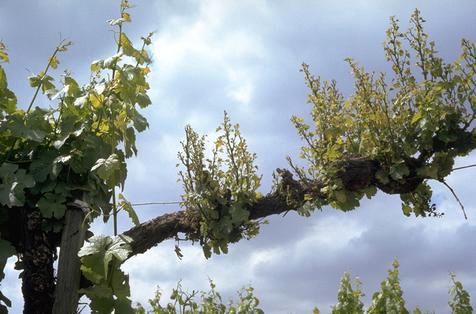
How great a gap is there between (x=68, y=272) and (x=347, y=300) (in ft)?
8.84

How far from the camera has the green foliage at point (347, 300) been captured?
Answer: 16.4 ft

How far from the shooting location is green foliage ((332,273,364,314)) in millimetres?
4996

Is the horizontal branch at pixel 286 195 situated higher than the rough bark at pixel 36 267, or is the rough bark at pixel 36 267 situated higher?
the horizontal branch at pixel 286 195

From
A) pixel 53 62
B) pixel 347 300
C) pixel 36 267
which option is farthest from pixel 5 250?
pixel 347 300

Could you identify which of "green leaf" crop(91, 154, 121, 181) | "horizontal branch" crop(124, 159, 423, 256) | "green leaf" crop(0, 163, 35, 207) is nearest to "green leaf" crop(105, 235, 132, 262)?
"green leaf" crop(91, 154, 121, 181)

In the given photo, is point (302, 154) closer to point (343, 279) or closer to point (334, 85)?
point (334, 85)

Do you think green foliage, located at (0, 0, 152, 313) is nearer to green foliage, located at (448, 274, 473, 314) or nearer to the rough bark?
the rough bark

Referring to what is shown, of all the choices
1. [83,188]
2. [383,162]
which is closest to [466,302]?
[383,162]

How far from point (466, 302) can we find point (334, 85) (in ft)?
8.74

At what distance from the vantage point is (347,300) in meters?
5.03

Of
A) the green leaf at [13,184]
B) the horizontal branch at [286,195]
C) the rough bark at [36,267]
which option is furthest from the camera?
the horizontal branch at [286,195]

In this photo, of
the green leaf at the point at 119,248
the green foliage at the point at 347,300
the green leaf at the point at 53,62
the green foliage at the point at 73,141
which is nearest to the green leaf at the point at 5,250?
the green foliage at the point at 73,141

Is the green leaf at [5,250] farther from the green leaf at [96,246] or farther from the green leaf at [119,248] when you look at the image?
the green leaf at [119,248]

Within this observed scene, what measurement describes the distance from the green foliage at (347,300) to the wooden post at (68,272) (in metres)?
2.59
